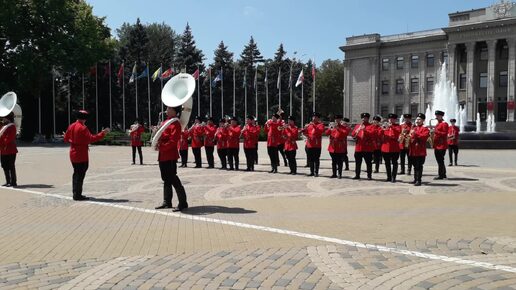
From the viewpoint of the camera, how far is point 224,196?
39.1ft

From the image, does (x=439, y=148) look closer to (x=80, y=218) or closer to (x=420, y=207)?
(x=420, y=207)

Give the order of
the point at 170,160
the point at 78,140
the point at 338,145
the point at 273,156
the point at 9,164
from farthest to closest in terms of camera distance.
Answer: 1. the point at 273,156
2. the point at 338,145
3. the point at 9,164
4. the point at 78,140
5. the point at 170,160

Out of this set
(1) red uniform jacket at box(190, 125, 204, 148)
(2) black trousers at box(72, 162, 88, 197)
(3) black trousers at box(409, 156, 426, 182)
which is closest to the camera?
(2) black trousers at box(72, 162, 88, 197)

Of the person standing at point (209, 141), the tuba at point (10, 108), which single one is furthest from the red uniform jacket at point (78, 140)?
the person standing at point (209, 141)

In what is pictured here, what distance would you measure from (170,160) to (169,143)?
1.16 ft

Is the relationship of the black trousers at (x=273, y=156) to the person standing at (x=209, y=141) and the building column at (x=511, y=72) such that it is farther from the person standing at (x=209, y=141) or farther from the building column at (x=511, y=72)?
the building column at (x=511, y=72)

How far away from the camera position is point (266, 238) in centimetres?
741

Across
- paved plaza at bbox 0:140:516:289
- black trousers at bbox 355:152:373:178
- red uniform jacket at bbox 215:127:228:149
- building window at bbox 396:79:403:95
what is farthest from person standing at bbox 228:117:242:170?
building window at bbox 396:79:403:95

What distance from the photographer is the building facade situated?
67625 mm

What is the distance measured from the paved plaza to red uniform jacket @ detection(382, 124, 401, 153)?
2278 millimetres

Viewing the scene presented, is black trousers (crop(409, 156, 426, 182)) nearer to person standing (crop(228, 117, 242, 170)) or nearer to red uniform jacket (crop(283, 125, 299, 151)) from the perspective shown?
red uniform jacket (crop(283, 125, 299, 151))

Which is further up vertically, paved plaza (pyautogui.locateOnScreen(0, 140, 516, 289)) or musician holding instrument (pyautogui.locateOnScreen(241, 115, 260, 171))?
musician holding instrument (pyautogui.locateOnScreen(241, 115, 260, 171))

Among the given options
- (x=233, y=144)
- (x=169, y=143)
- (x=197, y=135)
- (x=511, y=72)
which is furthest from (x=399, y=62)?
(x=169, y=143)

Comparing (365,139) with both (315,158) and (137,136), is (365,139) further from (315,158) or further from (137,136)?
(137,136)
